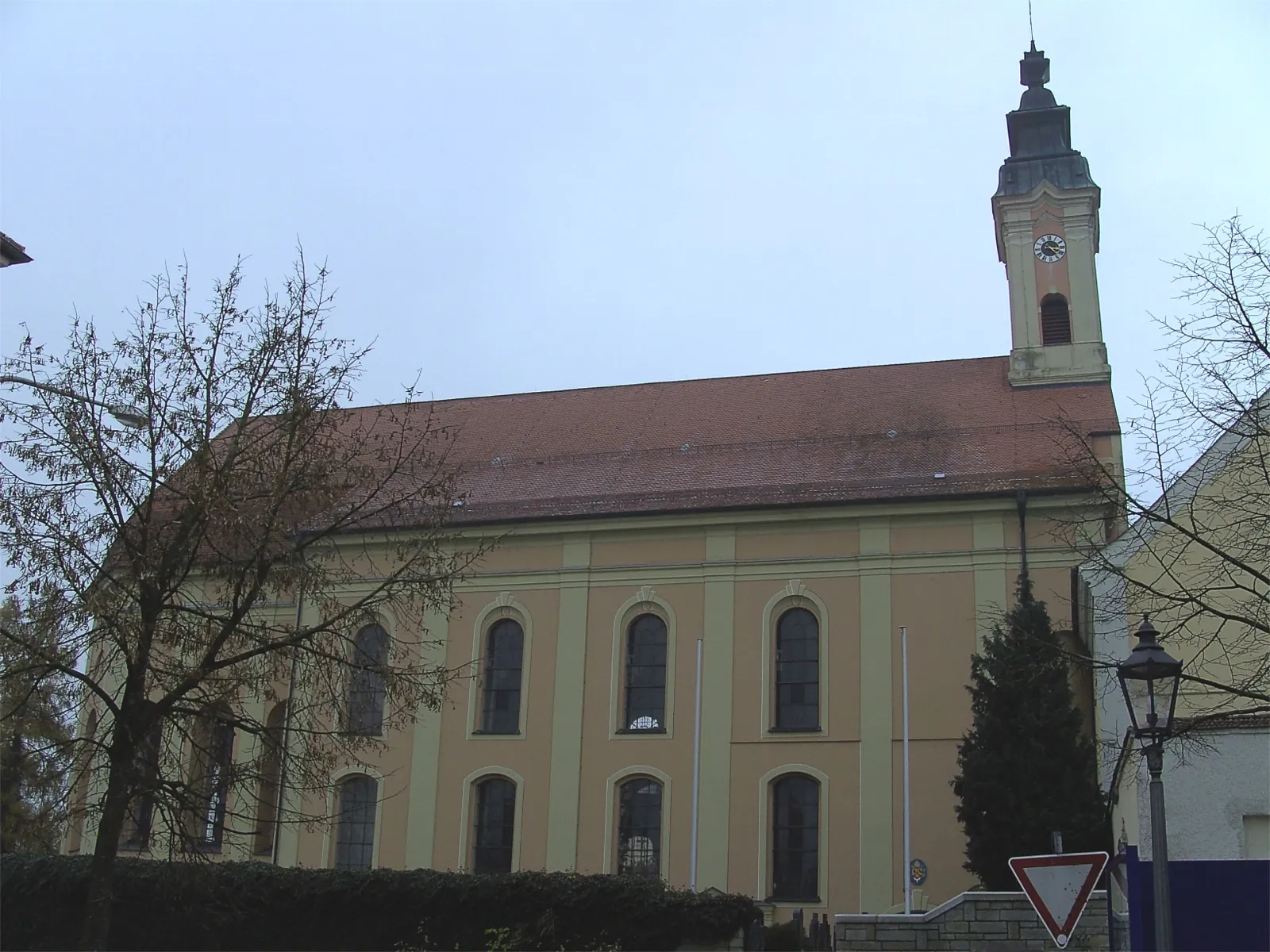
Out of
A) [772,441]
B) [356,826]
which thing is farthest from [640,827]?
[772,441]

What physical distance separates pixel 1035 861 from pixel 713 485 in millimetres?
20373

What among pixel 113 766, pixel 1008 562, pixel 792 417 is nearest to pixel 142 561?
pixel 113 766

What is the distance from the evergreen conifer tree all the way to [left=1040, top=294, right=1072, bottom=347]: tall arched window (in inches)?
443

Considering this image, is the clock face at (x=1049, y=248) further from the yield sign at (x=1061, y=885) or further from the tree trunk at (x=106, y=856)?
the tree trunk at (x=106, y=856)

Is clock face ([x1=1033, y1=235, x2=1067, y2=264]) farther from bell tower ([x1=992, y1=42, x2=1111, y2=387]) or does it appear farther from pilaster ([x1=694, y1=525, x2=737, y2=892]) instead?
pilaster ([x1=694, y1=525, x2=737, y2=892])

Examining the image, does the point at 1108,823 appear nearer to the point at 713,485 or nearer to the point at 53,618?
the point at 713,485

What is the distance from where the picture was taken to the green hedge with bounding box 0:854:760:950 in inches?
811

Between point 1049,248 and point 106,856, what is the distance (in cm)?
2725

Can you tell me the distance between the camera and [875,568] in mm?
27797

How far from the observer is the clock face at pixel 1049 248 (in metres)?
33.1

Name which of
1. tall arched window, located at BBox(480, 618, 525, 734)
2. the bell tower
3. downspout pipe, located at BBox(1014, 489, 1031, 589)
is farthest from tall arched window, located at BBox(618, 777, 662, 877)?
the bell tower

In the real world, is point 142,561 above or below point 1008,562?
below

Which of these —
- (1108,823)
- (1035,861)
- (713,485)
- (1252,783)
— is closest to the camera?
(1035,861)

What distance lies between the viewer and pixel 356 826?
98.6ft
